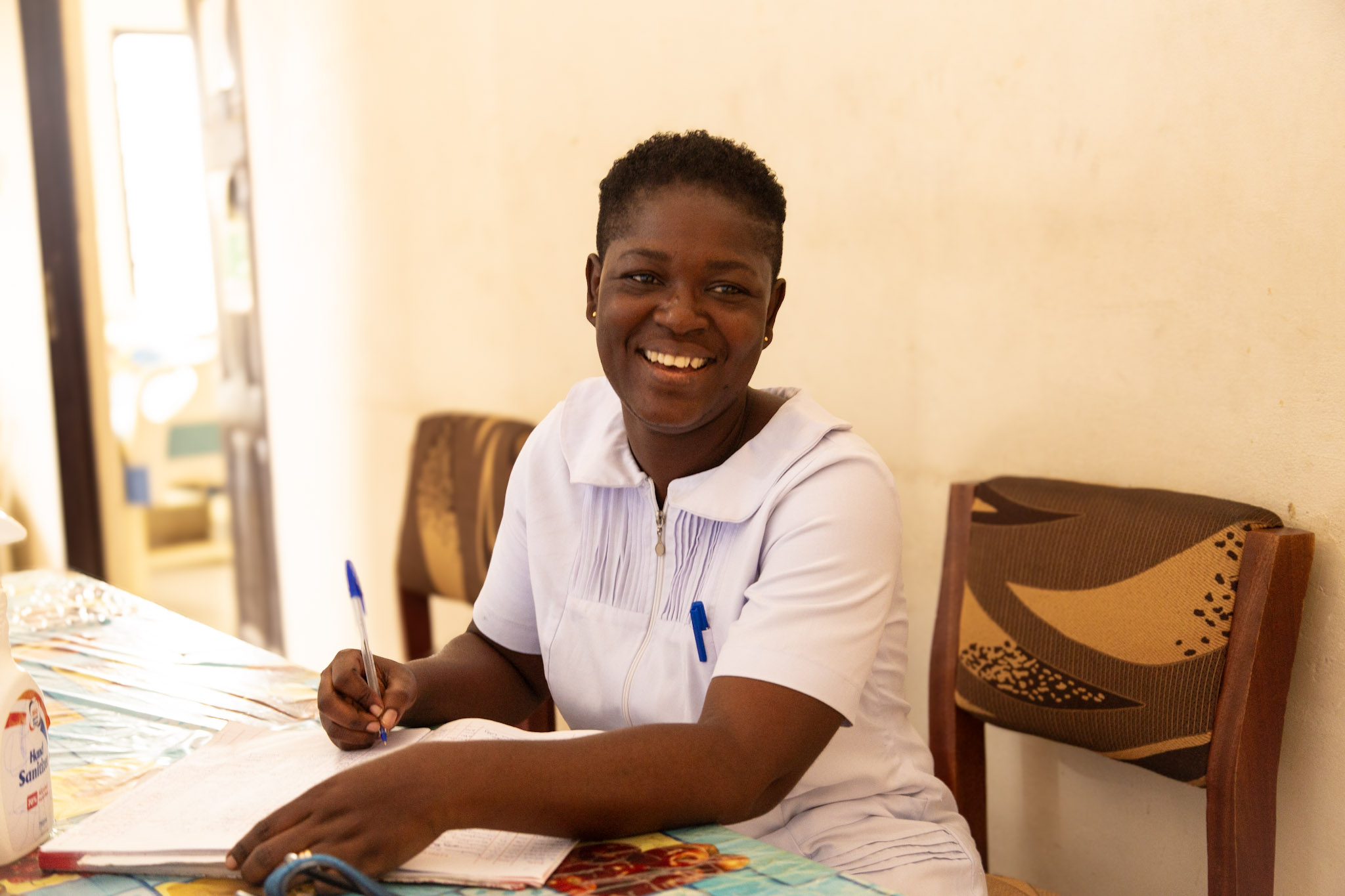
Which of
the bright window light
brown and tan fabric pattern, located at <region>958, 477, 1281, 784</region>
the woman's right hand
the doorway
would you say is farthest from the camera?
the bright window light

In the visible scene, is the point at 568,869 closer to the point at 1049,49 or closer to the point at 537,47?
the point at 1049,49

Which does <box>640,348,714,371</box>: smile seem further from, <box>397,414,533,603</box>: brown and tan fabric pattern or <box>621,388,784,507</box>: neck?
<box>397,414,533,603</box>: brown and tan fabric pattern

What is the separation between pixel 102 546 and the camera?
174 inches

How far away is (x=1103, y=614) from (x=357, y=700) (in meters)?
0.87

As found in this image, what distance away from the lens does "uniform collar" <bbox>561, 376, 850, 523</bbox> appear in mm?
1193

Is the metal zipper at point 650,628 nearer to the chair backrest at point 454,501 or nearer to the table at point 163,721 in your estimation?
the table at point 163,721

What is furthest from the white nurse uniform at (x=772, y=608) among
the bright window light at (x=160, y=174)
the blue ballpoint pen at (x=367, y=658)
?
the bright window light at (x=160, y=174)

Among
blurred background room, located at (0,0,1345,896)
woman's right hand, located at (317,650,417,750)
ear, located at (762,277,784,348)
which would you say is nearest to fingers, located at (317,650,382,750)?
woman's right hand, located at (317,650,417,750)

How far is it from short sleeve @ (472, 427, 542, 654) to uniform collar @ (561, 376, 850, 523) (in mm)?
92

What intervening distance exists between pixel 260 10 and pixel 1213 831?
10.3 feet

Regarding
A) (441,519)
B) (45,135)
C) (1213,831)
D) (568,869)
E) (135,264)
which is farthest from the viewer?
(135,264)

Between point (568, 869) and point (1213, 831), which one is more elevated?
point (568, 869)

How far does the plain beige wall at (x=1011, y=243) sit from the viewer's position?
1355 millimetres

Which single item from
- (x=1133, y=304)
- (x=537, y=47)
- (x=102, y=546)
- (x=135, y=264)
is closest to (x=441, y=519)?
(x=537, y=47)
